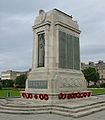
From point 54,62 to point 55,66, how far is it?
0.36 metres

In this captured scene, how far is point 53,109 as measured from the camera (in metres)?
14.6

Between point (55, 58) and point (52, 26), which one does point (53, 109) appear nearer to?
point (55, 58)

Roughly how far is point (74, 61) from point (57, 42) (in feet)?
9.81

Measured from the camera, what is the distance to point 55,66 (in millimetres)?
18406

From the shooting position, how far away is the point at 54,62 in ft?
60.4

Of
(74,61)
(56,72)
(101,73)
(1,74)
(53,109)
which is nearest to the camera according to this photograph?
(53,109)

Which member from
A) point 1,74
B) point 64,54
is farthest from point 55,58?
point 1,74

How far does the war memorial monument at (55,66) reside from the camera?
17.3m

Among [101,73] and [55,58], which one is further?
[101,73]

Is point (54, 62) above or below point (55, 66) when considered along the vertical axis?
above

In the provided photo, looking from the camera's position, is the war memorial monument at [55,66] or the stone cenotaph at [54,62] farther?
the stone cenotaph at [54,62]

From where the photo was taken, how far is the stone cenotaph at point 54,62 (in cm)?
1753

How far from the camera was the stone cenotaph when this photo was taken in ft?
57.5

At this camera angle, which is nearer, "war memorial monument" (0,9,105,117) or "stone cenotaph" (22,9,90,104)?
"war memorial monument" (0,9,105,117)
